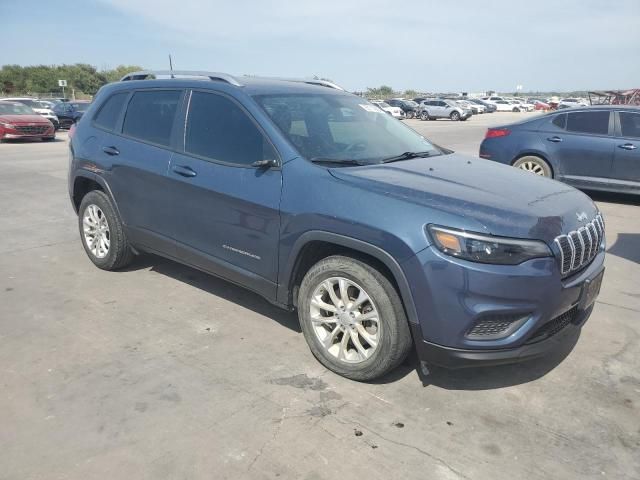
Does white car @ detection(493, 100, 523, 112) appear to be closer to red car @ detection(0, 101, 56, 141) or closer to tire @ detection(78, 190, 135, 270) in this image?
red car @ detection(0, 101, 56, 141)

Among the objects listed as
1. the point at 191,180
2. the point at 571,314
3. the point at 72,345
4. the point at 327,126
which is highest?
the point at 327,126

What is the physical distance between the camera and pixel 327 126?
3.95 meters

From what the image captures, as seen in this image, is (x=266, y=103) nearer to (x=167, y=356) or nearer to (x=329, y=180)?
(x=329, y=180)

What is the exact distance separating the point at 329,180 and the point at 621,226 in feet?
18.5

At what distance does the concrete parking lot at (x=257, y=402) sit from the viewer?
2.59 metres

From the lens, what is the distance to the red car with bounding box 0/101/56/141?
18688mm

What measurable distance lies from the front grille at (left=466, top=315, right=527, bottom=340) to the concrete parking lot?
0.48 m

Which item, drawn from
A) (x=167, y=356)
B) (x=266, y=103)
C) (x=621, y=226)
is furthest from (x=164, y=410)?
(x=621, y=226)

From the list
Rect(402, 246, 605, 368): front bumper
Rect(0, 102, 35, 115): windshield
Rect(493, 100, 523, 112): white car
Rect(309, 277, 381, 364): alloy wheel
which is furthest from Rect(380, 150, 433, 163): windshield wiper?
Rect(493, 100, 523, 112): white car

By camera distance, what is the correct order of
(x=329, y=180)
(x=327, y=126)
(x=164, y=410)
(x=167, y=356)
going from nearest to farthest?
(x=164, y=410) → (x=329, y=180) → (x=167, y=356) → (x=327, y=126)

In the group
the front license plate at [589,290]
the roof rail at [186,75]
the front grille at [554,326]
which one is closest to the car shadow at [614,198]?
the front license plate at [589,290]

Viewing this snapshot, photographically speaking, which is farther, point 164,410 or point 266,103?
point 266,103

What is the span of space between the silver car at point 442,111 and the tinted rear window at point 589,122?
106 feet

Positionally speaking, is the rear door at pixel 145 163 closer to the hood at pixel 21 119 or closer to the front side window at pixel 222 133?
the front side window at pixel 222 133
